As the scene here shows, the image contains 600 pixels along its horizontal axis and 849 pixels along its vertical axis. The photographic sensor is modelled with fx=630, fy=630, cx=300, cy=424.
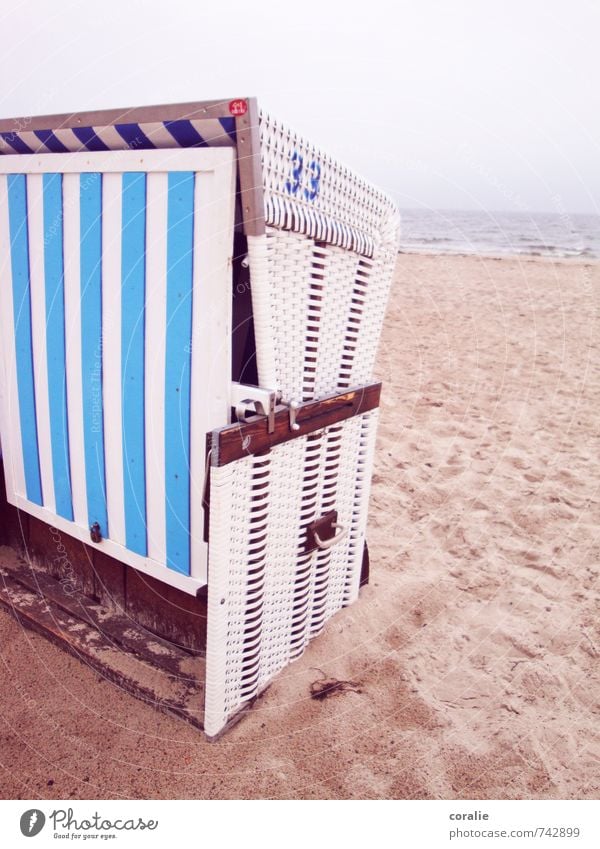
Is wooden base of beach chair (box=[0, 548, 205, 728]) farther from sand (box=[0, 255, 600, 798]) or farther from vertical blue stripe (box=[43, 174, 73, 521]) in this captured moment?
vertical blue stripe (box=[43, 174, 73, 521])

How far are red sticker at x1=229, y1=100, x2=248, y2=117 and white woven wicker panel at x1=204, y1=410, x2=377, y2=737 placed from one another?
70cm

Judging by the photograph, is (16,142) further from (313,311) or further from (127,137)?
(313,311)

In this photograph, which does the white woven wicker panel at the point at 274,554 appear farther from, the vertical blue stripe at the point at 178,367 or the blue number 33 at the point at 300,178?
the blue number 33 at the point at 300,178

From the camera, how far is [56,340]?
1757mm

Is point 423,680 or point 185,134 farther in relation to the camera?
point 423,680

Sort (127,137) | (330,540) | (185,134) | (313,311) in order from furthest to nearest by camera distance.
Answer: (330,540)
(313,311)
(127,137)
(185,134)

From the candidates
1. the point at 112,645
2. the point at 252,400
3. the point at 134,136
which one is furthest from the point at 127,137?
the point at 112,645

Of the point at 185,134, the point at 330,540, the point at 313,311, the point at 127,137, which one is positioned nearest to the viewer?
the point at 185,134

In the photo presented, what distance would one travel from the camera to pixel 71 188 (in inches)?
62.7

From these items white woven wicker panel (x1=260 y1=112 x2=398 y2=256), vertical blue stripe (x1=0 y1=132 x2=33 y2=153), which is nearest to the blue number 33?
white woven wicker panel (x1=260 y1=112 x2=398 y2=256)

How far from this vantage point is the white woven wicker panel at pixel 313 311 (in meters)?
1.41

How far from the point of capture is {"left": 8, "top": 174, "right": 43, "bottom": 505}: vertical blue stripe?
1745mm

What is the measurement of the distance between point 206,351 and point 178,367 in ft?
0.35

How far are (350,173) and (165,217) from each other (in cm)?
50
